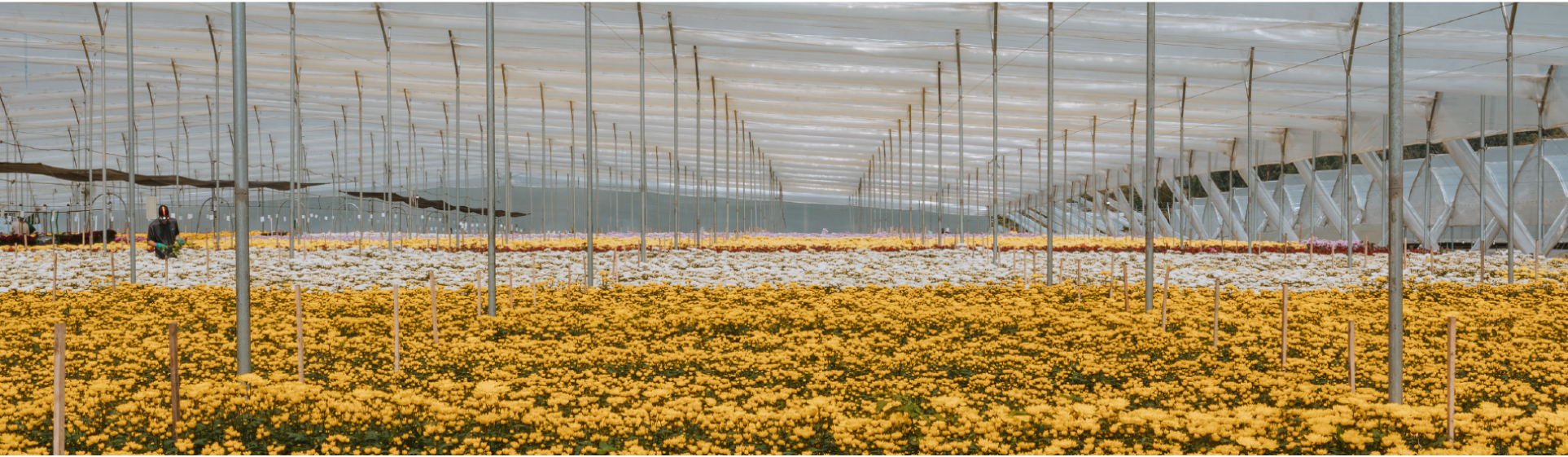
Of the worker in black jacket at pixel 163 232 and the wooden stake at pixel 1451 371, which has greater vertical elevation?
the worker in black jacket at pixel 163 232

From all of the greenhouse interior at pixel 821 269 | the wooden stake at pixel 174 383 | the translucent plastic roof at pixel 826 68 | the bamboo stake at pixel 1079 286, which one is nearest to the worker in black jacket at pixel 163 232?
the greenhouse interior at pixel 821 269

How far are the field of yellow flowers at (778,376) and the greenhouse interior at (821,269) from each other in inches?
2.1

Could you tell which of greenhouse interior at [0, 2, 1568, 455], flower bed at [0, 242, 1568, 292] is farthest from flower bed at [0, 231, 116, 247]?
flower bed at [0, 242, 1568, 292]

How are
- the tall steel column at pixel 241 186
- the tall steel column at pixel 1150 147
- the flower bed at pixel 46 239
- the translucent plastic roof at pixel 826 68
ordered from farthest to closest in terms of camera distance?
the flower bed at pixel 46 239 → the translucent plastic roof at pixel 826 68 → the tall steel column at pixel 1150 147 → the tall steel column at pixel 241 186

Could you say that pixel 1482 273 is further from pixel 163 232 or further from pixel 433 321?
pixel 163 232

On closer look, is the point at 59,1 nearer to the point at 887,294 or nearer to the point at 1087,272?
the point at 887,294

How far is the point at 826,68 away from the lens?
2256 cm

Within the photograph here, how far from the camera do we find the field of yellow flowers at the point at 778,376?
5.95m

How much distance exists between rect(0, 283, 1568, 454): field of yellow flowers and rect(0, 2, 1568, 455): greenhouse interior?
53 mm

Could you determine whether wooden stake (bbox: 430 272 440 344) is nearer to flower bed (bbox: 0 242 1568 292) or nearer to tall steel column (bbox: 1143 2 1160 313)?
flower bed (bbox: 0 242 1568 292)

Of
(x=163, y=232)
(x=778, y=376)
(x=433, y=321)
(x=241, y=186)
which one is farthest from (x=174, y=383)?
(x=163, y=232)

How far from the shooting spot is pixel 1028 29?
58.4ft

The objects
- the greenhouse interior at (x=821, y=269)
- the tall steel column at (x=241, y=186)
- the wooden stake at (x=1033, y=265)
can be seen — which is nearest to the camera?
the greenhouse interior at (x=821, y=269)

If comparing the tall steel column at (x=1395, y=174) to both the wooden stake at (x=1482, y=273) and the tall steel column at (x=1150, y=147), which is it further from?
the wooden stake at (x=1482, y=273)
